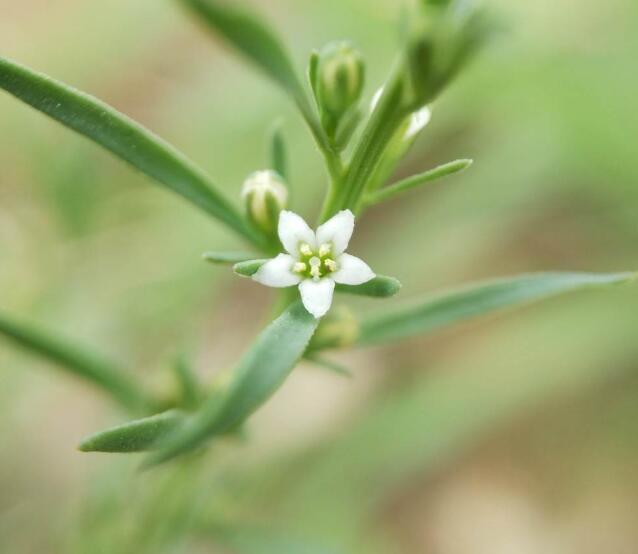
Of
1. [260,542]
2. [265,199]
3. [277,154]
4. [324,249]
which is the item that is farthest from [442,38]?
[260,542]

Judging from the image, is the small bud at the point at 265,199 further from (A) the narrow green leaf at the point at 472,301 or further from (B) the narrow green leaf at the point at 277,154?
(A) the narrow green leaf at the point at 472,301

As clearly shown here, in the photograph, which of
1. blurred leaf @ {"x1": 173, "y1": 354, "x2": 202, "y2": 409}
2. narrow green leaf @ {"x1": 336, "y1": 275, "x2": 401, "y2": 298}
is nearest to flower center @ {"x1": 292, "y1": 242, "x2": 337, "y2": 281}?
narrow green leaf @ {"x1": 336, "y1": 275, "x2": 401, "y2": 298}

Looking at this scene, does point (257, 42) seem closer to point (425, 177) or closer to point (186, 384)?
point (425, 177)

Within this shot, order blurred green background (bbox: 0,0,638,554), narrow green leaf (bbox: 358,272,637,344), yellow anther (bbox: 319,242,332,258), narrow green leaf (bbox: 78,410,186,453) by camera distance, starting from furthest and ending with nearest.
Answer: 1. blurred green background (bbox: 0,0,638,554)
2. narrow green leaf (bbox: 358,272,637,344)
3. yellow anther (bbox: 319,242,332,258)
4. narrow green leaf (bbox: 78,410,186,453)

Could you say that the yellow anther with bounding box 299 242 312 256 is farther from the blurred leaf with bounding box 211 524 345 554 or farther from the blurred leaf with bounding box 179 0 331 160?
the blurred leaf with bounding box 211 524 345 554

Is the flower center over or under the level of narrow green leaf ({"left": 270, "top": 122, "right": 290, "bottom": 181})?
under

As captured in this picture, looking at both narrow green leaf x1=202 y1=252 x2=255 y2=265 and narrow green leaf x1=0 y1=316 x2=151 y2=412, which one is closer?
narrow green leaf x1=202 y1=252 x2=255 y2=265

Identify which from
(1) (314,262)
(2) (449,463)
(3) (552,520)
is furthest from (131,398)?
(3) (552,520)
